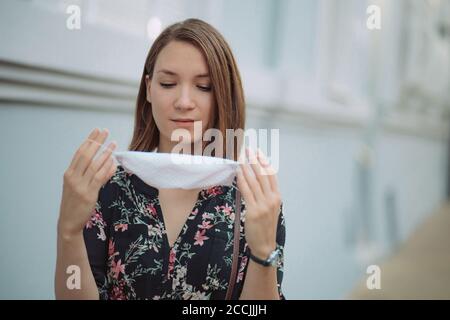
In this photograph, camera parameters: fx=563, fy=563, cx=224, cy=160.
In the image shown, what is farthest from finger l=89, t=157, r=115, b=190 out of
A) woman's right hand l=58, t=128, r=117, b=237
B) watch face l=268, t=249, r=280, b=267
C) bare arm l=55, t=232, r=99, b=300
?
watch face l=268, t=249, r=280, b=267

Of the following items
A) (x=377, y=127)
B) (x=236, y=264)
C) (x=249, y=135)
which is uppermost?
(x=377, y=127)

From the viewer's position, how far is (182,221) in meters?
1.17

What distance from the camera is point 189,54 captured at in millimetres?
1135

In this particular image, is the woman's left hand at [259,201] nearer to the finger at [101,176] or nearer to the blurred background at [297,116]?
the finger at [101,176]

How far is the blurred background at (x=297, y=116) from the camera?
1.45m

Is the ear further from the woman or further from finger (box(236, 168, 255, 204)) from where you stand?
finger (box(236, 168, 255, 204))

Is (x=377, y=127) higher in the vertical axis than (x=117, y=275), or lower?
higher

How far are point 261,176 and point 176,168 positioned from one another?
168 millimetres

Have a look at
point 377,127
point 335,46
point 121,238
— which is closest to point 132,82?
point 121,238

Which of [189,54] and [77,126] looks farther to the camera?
[77,126]

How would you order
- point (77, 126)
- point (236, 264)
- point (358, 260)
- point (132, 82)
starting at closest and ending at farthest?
1. point (236, 264)
2. point (77, 126)
3. point (132, 82)
4. point (358, 260)

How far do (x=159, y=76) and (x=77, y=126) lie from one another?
0.56 meters

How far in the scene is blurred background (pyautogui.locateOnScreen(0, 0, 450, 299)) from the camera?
4.77 feet
